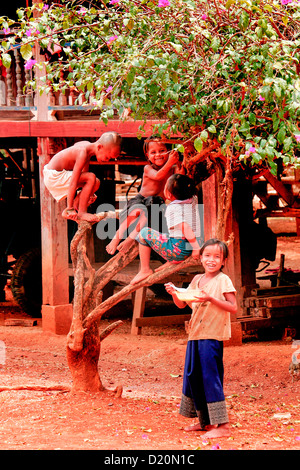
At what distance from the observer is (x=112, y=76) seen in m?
4.89

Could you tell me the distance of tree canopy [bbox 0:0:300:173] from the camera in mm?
4379

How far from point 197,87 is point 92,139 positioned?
5.07 metres

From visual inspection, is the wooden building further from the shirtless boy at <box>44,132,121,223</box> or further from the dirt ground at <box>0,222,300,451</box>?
the shirtless boy at <box>44,132,121,223</box>

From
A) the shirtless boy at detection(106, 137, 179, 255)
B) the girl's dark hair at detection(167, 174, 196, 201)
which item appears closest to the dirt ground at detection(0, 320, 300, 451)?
the shirtless boy at detection(106, 137, 179, 255)

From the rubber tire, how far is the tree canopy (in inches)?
241

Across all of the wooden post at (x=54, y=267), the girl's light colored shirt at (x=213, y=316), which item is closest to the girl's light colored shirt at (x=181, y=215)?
the girl's light colored shirt at (x=213, y=316)

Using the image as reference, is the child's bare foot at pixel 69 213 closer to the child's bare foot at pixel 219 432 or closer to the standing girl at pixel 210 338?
the standing girl at pixel 210 338

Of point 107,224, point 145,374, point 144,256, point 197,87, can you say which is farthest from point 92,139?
point 197,87

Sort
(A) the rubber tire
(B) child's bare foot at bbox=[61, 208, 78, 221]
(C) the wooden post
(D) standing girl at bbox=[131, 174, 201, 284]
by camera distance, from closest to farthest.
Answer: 1. (D) standing girl at bbox=[131, 174, 201, 284]
2. (B) child's bare foot at bbox=[61, 208, 78, 221]
3. (C) the wooden post
4. (A) the rubber tire

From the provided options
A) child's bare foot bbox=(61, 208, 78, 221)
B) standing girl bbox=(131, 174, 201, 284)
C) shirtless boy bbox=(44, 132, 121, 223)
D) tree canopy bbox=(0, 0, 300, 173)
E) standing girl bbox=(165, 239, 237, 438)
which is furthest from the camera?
child's bare foot bbox=(61, 208, 78, 221)

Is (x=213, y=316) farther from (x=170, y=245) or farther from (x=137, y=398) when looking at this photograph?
(x=137, y=398)

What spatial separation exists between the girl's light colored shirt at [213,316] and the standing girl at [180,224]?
531 millimetres

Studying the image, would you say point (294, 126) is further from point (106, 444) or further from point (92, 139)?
point (92, 139)

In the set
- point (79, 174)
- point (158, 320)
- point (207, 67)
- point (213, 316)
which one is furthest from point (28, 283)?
point (207, 67)
